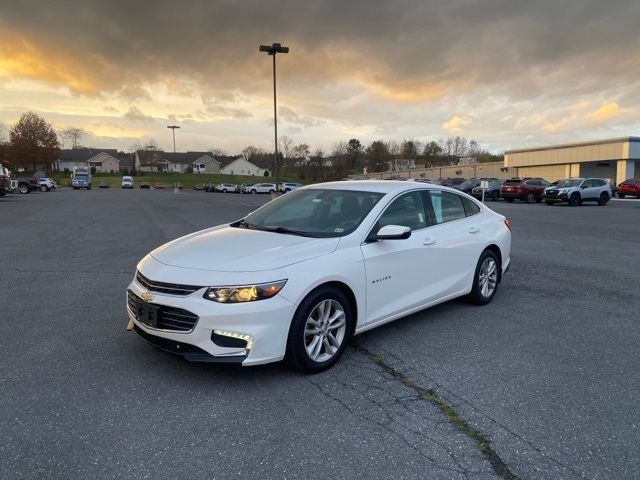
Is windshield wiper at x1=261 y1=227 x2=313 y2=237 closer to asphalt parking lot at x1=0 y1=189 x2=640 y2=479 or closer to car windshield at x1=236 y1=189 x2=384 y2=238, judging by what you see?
car windshield at x1=236 y1=189 x2=384 y2=238

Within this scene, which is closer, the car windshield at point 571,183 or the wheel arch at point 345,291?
the wheel arch at point 345,291

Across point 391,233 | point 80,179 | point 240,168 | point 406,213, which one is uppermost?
point 240,168

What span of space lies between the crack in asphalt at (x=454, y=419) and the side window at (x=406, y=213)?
4.29 feet

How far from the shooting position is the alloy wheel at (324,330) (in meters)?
3.81

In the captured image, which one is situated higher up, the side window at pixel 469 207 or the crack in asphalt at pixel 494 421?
the side window at pixel 469 207

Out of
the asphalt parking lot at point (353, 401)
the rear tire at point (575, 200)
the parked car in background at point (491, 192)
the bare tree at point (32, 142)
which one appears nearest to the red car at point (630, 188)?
the parked car in background at point (491, 192)

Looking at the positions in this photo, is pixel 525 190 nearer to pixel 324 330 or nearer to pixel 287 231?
pixel 287 231

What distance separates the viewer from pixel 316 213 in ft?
16.1

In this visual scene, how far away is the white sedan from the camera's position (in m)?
3.48

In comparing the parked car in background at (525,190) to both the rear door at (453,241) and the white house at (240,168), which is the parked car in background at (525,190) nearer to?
the rear door at (453,241)

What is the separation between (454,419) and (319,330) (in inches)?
48.5

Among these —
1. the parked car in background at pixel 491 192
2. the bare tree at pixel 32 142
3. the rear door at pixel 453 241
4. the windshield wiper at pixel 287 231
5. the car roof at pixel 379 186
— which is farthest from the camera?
the bare tree at pixel 32 142

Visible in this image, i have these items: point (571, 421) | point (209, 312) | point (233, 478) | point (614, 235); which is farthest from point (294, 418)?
point (614, 235)

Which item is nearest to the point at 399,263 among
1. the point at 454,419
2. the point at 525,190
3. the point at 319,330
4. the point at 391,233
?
the point at 391,233
